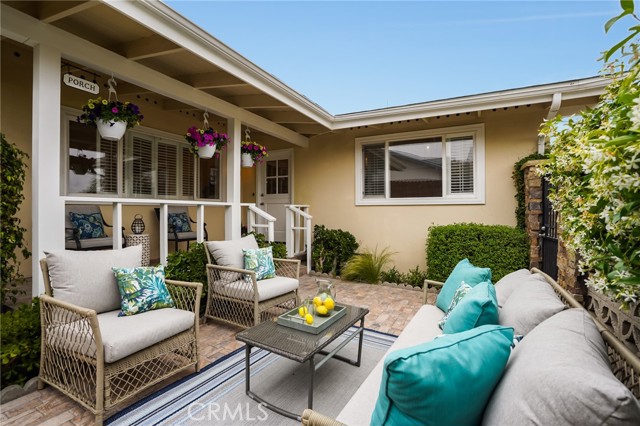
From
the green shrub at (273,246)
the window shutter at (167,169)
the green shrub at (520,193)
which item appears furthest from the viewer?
the window shutter at (167,169)

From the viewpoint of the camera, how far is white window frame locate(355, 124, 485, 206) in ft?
16.3

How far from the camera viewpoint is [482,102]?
434cm

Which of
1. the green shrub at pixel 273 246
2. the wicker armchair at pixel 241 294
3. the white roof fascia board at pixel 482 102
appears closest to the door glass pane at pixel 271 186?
the white roof fascia board at pixel 482 102

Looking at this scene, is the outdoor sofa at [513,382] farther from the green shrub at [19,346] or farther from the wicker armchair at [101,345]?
the green shrub at [19,346]

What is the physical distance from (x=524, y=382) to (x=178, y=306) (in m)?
2.51

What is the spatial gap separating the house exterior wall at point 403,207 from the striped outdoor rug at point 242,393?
10.7 ft

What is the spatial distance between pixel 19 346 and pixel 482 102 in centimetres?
569

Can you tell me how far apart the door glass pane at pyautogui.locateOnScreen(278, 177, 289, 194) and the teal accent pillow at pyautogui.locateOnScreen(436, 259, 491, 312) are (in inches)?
190

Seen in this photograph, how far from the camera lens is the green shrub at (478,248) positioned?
4223mm

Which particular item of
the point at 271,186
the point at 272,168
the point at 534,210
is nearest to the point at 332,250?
the point at 271,186

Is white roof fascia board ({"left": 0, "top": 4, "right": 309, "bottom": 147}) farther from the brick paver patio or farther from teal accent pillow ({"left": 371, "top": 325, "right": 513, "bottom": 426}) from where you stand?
teal accent pillow ({"left": 371, "top": 325, "right": 513, "bottom": 426})

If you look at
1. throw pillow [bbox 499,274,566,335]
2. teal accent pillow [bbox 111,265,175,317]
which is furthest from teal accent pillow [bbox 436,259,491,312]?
teal accent pillow [bbox 111,265,175,317]

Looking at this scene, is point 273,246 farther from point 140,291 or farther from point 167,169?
point 167,169

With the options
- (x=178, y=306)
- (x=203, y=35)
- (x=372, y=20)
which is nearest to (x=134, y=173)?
(x=203, y=35)
